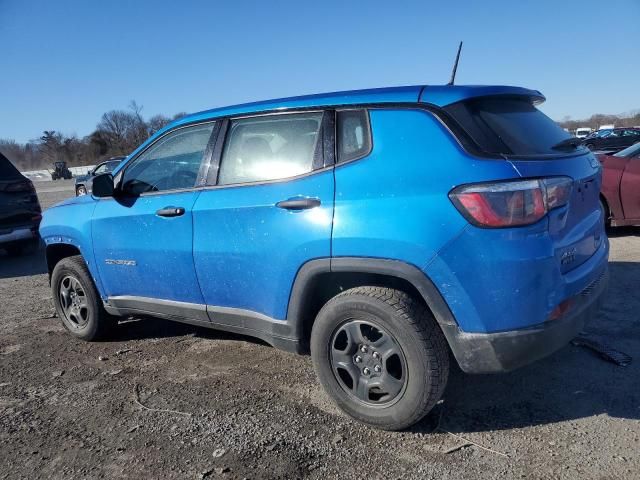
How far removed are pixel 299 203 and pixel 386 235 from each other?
0.57 meters

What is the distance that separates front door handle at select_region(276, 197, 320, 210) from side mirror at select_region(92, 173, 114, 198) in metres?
1.63

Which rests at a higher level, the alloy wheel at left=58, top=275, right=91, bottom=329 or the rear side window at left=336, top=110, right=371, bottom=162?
the rear side window at left=336, top=110, right=371, bottom=162

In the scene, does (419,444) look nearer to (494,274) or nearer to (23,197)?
(494,274)

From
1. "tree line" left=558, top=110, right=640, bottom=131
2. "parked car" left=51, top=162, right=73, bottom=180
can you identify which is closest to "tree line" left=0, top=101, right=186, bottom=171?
"parked car" left=51, top=162, right=73, bottom=180

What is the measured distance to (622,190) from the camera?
6.79 metres

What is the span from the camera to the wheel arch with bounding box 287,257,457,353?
8.29 feet

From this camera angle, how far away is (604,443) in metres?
2.59

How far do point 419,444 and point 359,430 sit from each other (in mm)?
344

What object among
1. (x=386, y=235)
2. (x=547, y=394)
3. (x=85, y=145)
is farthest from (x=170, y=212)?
(x=85, y=145)

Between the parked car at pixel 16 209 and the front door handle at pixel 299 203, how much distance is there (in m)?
6.97

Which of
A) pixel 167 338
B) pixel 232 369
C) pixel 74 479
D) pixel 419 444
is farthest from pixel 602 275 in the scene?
pixel 167 338

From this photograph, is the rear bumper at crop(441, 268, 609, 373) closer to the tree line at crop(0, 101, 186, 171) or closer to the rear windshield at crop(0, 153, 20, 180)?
the rear windshield at crop(0, 153, 20, 180)

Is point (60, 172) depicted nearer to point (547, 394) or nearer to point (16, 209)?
point (16, 209)

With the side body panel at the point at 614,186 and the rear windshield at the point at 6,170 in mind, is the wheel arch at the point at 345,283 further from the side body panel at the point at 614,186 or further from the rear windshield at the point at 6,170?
the rear windshield at the point at 6,170
